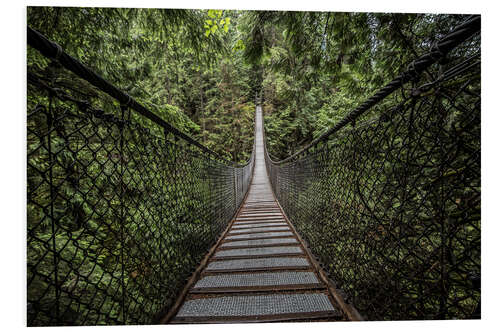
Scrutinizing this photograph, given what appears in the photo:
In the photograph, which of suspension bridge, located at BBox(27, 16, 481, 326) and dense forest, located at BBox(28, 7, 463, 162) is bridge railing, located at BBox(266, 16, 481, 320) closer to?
suspension bridge, located at BBox(27, 16, 481, 326)

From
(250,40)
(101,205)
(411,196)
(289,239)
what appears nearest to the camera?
(411,196)

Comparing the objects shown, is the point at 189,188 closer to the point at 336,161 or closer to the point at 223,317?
the point at 223,317

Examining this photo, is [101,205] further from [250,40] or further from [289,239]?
[250,40]

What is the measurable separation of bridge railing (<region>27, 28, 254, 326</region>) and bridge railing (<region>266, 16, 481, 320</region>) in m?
0.79

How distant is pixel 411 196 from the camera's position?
1.85 feet

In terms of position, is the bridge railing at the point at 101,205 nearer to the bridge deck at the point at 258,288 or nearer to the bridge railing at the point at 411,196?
the bridge deck at the point at 258,288

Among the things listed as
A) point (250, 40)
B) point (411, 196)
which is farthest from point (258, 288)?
point (250, 40)

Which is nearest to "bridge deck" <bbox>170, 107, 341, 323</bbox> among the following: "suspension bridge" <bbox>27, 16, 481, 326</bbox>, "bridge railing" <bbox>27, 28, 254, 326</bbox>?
"suspension bridge" <bbox>27, 16, 481, 326</bbox>

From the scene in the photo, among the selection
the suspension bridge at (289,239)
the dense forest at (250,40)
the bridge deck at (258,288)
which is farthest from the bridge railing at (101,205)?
the dense forest at (250,40)

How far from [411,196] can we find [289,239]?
1.26m

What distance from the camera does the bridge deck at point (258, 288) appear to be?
32.5 inches

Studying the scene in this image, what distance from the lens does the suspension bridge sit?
500 millimetres
